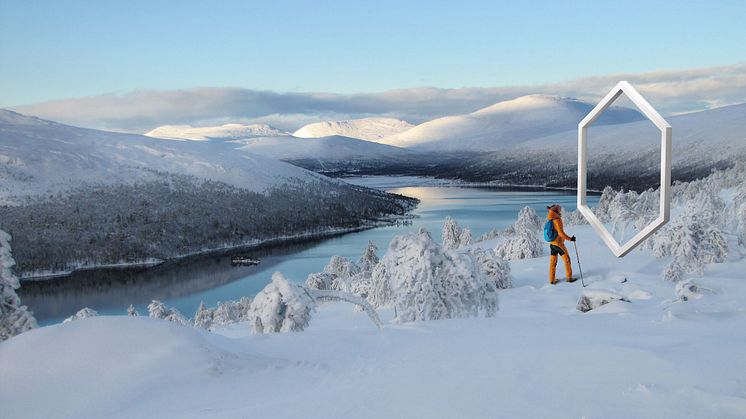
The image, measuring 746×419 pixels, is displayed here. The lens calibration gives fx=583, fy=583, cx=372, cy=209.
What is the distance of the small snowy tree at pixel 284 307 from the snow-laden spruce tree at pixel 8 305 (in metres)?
9.82

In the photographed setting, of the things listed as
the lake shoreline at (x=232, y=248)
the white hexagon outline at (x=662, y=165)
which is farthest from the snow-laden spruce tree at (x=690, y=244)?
the lake shoreline at (x=232, y=248)

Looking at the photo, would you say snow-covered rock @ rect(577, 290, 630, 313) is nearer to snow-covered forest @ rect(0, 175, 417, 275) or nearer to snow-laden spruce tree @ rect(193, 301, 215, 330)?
snow-laden spruce tree @ rect(193, 301, 215, 330)

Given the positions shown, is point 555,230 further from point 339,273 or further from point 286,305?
point 339,273

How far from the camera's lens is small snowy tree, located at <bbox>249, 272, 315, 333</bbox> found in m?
11.2

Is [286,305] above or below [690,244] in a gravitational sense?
above

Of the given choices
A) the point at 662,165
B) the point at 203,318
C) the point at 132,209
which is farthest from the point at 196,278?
the point at 662,165

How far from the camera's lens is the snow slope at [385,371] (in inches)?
231

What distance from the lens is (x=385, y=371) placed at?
733 cm

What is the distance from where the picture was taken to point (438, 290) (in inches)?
572

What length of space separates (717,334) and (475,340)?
355cm

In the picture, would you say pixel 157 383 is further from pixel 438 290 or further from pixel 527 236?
pixel 527 236

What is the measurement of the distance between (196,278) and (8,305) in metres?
76.6

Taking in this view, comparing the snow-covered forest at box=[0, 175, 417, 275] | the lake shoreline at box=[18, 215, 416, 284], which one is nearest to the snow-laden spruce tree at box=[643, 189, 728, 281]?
the lake shoreline at box=[18, 215, 416, 284]

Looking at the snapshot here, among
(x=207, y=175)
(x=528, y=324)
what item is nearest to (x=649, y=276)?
(x=528, y=324)
